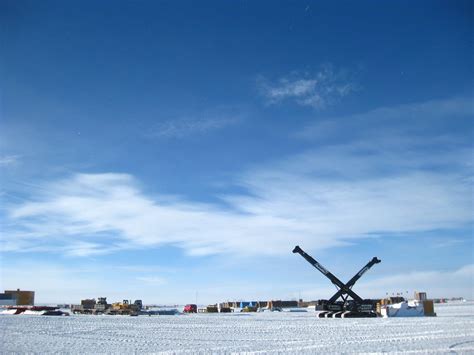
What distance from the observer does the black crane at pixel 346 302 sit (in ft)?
132

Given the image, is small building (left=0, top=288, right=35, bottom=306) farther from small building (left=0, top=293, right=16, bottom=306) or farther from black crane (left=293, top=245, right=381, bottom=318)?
black crane (left=293, top=245, right=381, bottom=318)

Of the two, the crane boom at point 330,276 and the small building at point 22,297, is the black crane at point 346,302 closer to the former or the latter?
the crane boom at point 330,276

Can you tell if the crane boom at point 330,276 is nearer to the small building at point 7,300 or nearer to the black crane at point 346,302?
the black crane at point 346,302

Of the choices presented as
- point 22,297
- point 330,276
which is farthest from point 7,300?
point 330,276

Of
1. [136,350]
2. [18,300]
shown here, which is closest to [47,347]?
[136,350]

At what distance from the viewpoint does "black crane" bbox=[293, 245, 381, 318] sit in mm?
40156

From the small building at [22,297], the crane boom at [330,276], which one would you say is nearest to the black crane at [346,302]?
the crane boom at [330,276]

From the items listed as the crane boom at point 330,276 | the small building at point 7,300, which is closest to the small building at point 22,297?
the small building at point 7,300

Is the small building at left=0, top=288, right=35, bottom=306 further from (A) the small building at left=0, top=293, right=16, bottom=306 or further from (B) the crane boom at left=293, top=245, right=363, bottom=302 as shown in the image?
(B) the crane boom at left=293, top=245, right=363, bottom=302

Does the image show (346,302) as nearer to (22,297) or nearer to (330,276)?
(330,276)

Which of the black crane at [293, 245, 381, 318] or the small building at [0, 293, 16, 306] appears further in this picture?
the small building at [0, 293, 16, 306]

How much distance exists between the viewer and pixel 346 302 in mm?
41188

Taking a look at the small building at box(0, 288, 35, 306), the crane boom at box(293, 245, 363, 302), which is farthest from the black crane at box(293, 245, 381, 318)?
the small building at box(0, 288, 35, 306)

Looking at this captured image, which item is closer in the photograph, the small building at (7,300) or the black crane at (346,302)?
the black crane at (346,302)
